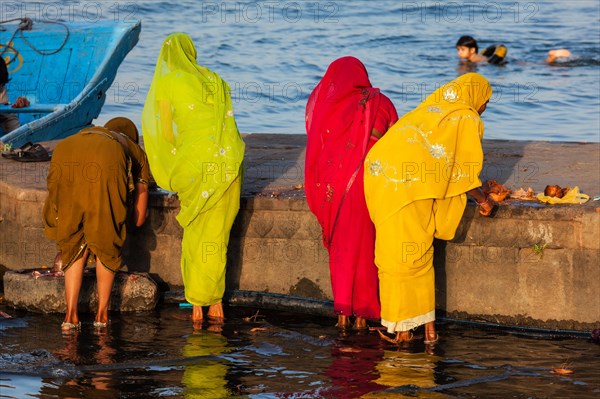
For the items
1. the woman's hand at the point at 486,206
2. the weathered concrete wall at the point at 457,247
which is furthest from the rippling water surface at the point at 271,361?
the woman's hand at the point at 486,206

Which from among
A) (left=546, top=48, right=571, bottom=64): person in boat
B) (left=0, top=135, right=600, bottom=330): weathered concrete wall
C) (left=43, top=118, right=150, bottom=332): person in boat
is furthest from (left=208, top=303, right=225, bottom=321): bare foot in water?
(left=546, top=48, right=571, bottom=64): person in boat

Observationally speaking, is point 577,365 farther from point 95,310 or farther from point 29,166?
point 29,166

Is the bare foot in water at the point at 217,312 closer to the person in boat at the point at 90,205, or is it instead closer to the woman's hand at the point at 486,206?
the person in boat at the point at 90,205

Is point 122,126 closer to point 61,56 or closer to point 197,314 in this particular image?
point 197,314

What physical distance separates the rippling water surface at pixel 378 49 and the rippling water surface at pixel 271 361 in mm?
7921

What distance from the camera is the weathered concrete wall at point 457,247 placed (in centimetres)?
646

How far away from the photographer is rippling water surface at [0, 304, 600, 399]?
5.59 metres

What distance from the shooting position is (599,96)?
17.0 meters

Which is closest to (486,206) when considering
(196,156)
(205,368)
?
(196,156)

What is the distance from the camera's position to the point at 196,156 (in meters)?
6.59

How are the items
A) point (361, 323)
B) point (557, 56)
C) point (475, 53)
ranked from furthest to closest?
point (557, 56) → point (475, 53) → point (361, 323)

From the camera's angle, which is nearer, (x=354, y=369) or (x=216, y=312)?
(x=354, y=369)

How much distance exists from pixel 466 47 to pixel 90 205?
13.4 m

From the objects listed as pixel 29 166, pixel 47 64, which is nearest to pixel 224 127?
pixel 29 166
